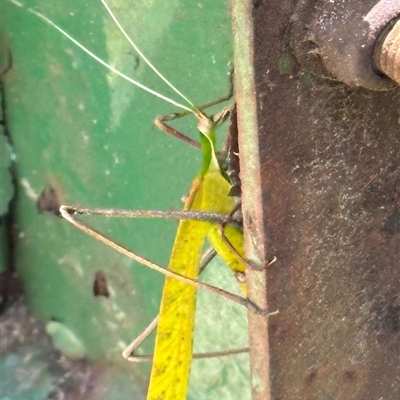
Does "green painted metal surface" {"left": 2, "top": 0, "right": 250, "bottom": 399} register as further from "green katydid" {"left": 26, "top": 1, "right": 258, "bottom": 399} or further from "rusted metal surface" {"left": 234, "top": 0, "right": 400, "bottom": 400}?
"rusted metal surface" {"left": 234, "top": 0, "right": 400, "bottom": 400}

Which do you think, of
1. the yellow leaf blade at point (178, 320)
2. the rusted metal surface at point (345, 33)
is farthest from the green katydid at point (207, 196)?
the rusted metal surface at point (345, 33)

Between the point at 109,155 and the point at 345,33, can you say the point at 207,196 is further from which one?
the point at 109,155

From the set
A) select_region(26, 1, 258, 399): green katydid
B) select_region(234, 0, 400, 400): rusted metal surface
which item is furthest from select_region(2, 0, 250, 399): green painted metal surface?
select_region(234, 0, 400, 400): rusted metal surface

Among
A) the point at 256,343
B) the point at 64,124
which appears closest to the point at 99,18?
the point at 64,124

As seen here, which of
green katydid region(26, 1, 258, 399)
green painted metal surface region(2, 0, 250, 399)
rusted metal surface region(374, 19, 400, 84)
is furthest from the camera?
green painted metal surface region(2, 0, 250, 399)

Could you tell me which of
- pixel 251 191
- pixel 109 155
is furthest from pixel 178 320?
pixel 109 155

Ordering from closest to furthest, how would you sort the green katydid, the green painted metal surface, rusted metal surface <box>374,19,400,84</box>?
1. rusted metal surface <box>374,19,400,84</box>
2. the green katydid
3. the green painted metal surface

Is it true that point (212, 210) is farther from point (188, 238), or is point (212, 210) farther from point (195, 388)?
point (195, 388)
